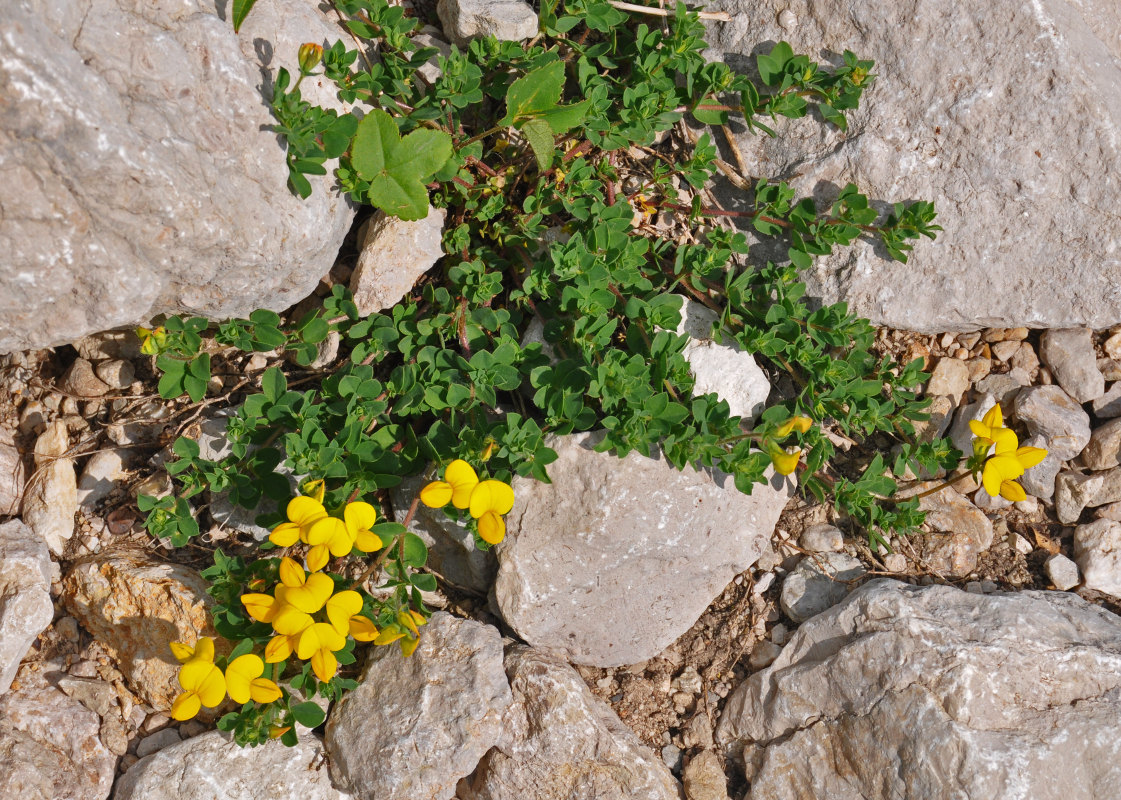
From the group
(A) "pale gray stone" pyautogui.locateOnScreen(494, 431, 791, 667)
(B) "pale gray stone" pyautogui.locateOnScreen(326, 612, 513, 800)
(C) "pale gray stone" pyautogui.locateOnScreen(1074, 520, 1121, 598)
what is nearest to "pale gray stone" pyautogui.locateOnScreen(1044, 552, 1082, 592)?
(C) "pale gray stone" pyautogui.locateOnScreen(1074, 520, 1121, 598)

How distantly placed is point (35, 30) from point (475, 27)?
83.3 inches

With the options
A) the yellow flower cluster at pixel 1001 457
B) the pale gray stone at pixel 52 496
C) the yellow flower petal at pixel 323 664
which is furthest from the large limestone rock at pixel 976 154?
the pale gray stone at pixel 52 496

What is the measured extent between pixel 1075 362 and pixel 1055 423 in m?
0.41

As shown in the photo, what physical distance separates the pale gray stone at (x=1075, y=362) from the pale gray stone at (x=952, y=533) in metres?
0.94

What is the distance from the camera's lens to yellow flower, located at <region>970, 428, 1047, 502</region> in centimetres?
416

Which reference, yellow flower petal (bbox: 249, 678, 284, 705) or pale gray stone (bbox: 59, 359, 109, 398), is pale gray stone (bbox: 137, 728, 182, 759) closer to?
yellow flower petal (bbox: 249, 678, 284, 705)

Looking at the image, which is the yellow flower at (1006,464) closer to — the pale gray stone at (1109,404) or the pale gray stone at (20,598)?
the pale gray stone at (1109,404)

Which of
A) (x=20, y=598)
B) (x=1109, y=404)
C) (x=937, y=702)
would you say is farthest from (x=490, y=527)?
(x=1109, y=404)

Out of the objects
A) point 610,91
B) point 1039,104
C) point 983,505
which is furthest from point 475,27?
point 983,505

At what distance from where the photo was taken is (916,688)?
4.03 metres

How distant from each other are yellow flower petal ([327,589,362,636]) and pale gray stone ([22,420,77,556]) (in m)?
1.95

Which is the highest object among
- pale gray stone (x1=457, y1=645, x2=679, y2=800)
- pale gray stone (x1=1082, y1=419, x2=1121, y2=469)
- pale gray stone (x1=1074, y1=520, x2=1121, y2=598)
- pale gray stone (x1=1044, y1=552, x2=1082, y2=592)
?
pale gray stone (x1=1082, y1=419, x2=1121, y2=469)

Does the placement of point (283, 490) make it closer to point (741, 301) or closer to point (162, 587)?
point (162, 587)

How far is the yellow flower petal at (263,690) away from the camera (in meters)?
3.67
